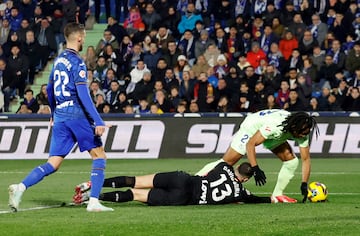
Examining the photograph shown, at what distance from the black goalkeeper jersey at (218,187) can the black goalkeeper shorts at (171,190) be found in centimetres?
11

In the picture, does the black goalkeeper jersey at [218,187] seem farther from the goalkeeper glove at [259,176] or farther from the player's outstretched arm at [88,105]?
the player's outstretched arm at [88,105]

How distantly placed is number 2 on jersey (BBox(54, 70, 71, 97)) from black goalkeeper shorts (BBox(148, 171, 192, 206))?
1.76 meters

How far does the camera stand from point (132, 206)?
14453 mm

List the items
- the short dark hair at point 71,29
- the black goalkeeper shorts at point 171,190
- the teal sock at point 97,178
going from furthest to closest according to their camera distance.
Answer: the black goalkeeper shorts at point 171,190 → the teal sock at point 97,178 → the short dark hair at point 71,29

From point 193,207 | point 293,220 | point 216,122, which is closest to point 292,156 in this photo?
point 193,207

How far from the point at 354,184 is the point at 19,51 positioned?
49.6 feet

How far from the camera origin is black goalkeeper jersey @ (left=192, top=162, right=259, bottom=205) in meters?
14.2

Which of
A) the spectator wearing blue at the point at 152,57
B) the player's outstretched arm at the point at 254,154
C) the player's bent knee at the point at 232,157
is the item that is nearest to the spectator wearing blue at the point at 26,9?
the spectator wearing blue at the point at 152,57

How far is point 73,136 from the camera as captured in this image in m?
13.5

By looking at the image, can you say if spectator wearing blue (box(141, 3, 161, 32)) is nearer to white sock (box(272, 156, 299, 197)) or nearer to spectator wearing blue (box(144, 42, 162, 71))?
spectator wearing blue (box(144, 42, 162, 71))

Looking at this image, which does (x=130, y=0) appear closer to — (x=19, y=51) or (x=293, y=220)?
(x=19, y=51)

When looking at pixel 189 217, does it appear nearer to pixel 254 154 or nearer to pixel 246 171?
pixel 246 171

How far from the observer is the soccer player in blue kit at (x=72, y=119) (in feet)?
43.5

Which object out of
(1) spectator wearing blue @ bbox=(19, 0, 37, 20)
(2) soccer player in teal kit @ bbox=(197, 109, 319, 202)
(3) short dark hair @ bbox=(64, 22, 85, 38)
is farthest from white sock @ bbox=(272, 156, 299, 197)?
(1) spectator wearing blue @ bbox=(19, 0, 37, 20)
